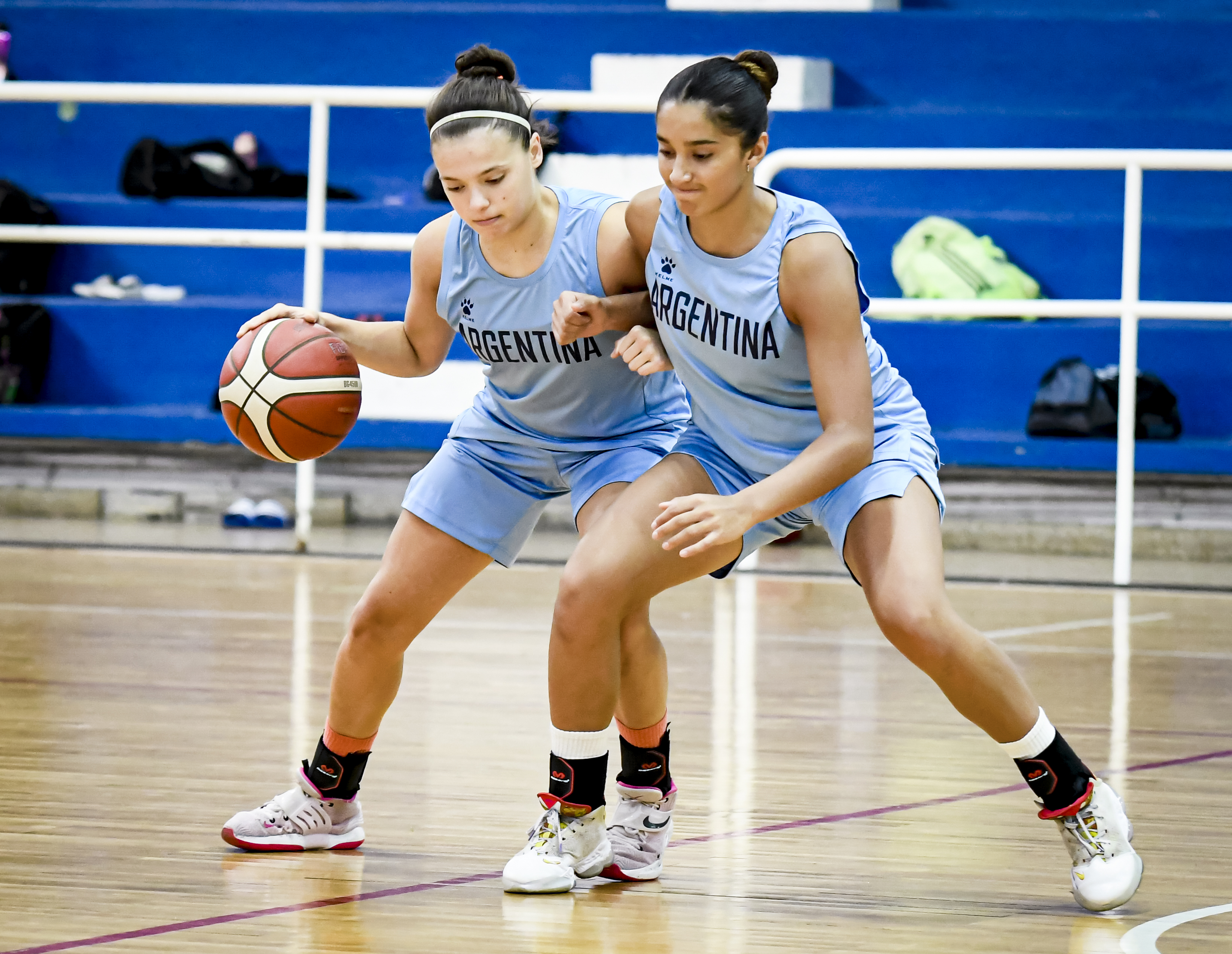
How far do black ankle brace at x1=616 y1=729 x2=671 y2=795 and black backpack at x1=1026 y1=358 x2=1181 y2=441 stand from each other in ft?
12.1

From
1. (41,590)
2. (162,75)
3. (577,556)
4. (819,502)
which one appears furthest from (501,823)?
(162,75)

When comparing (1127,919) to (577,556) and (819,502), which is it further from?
(577,556)

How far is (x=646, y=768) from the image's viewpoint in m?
2.32

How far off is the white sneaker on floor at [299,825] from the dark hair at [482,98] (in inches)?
35.9

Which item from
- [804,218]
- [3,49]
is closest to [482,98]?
[804,218]

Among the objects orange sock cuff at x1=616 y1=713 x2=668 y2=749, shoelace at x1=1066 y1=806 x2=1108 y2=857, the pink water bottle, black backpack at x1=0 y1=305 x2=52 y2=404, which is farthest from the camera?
the pink water bottle

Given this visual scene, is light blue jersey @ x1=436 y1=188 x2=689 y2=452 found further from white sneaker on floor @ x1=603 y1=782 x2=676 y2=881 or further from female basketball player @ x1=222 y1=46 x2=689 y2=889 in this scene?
white sneaker on floor @ x1=603 y1=782 x2=676 y2=881

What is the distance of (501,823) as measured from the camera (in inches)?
97.8

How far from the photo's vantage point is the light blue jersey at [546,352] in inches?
93.8

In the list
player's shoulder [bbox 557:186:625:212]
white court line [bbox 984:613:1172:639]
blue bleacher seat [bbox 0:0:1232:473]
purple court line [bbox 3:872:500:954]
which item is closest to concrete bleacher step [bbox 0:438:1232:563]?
blue bleacher seat [bbox 0:0:1232:473]

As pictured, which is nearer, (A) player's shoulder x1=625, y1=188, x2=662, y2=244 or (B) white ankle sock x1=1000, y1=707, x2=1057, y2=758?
(B) white ankle sock x1=1000, y1=707, x2=1057, y2=758

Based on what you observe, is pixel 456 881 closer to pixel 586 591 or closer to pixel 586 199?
pixel 586 591

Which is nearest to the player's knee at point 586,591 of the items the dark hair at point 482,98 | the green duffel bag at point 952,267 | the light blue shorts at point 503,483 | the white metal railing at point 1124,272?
the light blue shorts at point 503,483

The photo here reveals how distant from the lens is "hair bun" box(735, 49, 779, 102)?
2.19 meters
